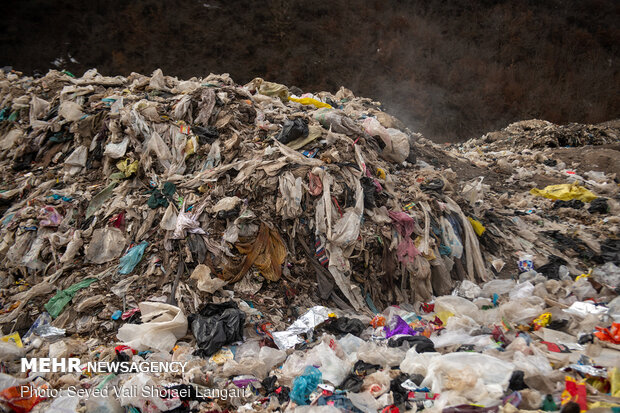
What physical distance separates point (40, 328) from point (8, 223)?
4.47 feet

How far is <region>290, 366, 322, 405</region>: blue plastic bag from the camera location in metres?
2.11

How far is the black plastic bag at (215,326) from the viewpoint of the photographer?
8.86 ft

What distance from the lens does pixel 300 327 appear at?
9.63 ft

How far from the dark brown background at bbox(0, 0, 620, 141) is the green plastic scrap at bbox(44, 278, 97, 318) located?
34.6 feet

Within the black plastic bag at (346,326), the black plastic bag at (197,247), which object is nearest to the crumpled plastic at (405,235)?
the black plastic bag at (346,326)

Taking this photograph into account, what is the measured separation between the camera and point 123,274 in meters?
3.27

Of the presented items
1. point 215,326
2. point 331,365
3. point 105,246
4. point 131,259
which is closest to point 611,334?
point 331,365

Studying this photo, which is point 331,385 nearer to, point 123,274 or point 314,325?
point 314,325

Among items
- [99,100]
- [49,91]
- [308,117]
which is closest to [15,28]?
[49,91]

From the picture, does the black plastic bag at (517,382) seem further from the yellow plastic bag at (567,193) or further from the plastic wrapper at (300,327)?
the yellow plastic bag at (567,193)

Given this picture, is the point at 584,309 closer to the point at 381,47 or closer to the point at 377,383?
the point at 377,383

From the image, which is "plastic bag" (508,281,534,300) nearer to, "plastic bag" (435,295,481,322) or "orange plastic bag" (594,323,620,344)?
"plastic bag" (435,295,481,322)

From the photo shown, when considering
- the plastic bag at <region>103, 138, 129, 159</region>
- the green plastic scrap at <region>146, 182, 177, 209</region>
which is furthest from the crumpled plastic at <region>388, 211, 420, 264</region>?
the plastic bag at <region>103, 138, 129, 159</region>

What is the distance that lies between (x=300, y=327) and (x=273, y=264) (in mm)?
635
